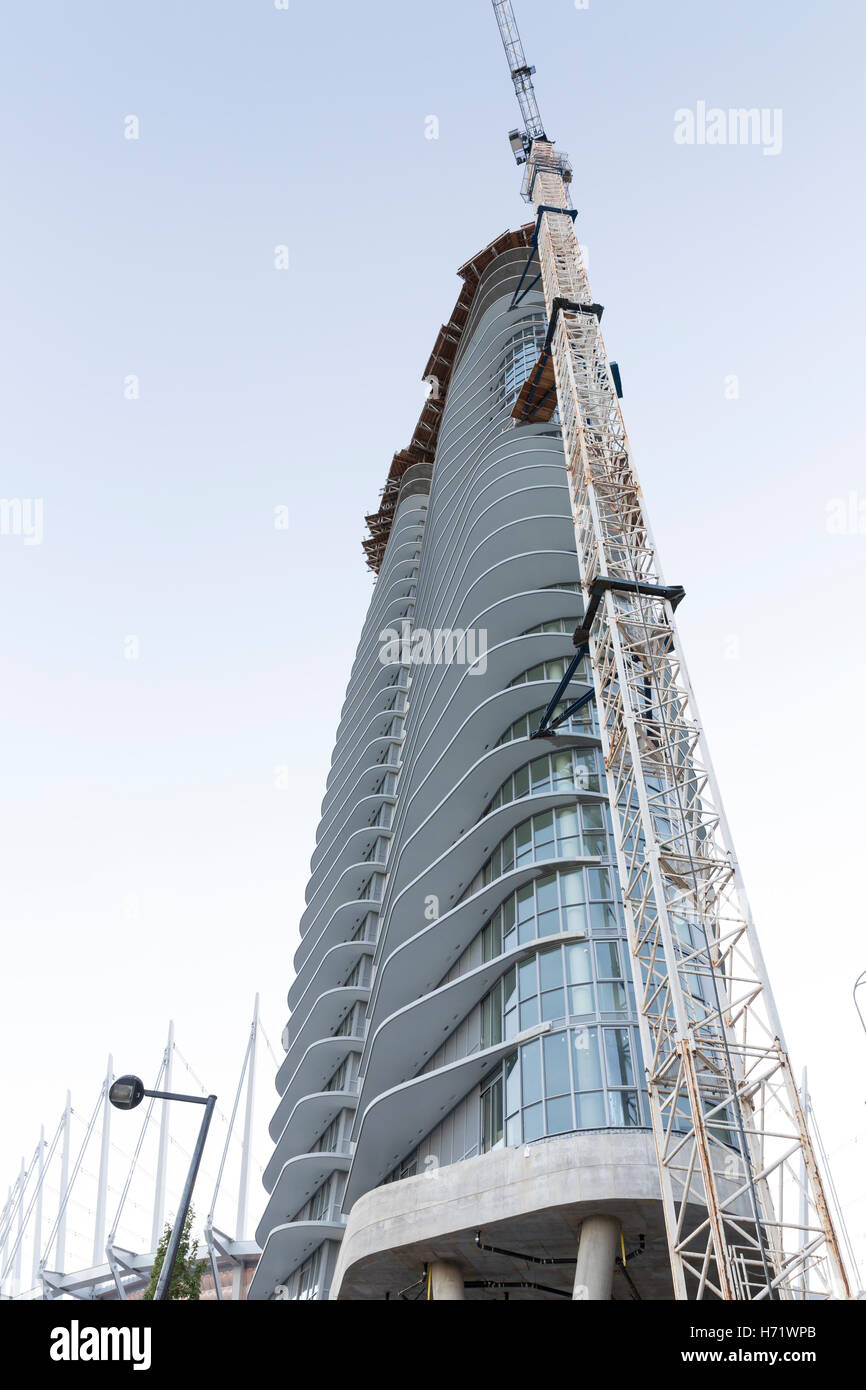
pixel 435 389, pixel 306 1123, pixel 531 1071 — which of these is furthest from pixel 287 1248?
pixel 435 389

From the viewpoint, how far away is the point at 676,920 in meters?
28.7

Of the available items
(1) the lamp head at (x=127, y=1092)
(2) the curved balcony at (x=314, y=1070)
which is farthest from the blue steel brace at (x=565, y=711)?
(1) the lamp head at (x=127, y=1092)

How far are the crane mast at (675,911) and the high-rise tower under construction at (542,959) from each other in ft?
0.33

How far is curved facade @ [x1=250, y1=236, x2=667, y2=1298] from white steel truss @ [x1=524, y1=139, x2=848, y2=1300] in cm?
157

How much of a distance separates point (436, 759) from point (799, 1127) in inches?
905

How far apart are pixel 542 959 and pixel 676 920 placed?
3802 millimetres

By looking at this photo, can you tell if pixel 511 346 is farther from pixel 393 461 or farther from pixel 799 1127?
pixel 799 1127

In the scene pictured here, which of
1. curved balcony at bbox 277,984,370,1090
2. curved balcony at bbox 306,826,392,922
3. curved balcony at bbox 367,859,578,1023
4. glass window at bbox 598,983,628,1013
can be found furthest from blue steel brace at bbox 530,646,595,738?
curved balcony at bbox 306,826,392,922

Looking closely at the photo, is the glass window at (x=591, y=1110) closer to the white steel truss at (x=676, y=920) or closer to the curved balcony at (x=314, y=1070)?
the white steel truss at (x=676, y=920)

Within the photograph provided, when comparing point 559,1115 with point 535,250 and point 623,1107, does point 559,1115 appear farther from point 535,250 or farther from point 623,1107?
point 535,250

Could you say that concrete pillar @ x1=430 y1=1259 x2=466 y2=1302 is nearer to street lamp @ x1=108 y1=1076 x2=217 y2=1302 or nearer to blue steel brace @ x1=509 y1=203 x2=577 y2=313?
street lamp @ x1=108 y1=1076 x2=217 y2=1302

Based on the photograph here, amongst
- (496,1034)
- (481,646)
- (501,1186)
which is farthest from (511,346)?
(501,1186)

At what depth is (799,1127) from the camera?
20500mm

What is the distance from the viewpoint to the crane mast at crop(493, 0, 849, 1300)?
20250 mm
